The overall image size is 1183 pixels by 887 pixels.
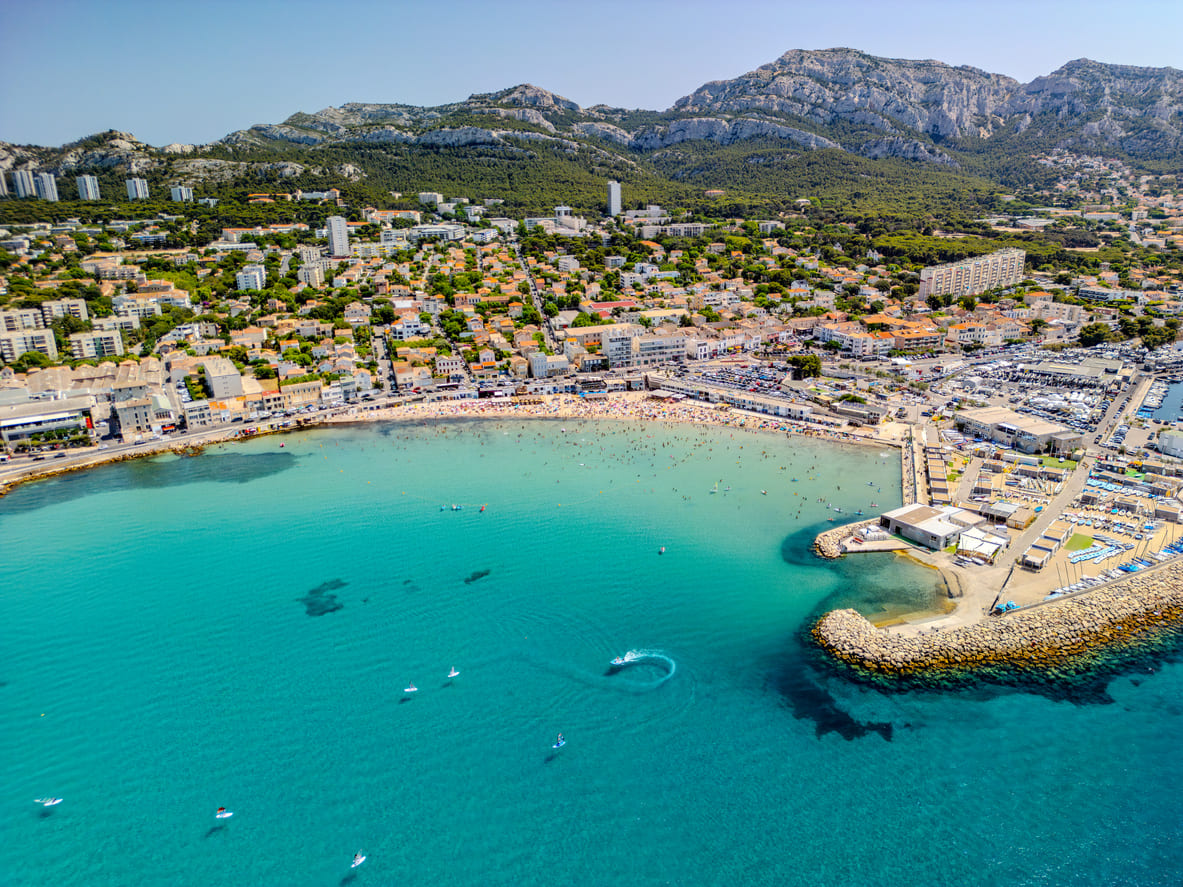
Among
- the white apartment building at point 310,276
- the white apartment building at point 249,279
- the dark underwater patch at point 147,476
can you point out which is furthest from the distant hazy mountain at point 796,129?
the dark underwater patch at point 147,476

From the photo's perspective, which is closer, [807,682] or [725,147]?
[807,682]

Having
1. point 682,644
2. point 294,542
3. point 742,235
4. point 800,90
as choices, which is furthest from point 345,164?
point 682,644

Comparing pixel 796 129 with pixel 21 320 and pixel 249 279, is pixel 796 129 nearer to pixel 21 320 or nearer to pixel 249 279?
pixel 249 279

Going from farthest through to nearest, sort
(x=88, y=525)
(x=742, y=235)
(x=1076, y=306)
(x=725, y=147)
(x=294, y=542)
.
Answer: (x=725, y=147)
(x=742, y=235)
(x=1076, y=306)
(x=88, y=525)
(x=294, y=542)

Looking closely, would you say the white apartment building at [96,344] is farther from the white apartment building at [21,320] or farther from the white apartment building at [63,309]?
the white apartment building at [63,309]

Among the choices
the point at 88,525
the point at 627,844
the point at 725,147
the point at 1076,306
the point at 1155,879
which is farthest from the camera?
the point at 725,147

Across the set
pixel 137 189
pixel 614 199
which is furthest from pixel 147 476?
pixel 614 199

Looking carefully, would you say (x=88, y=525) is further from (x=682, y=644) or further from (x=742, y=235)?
(x=742, y=235)
